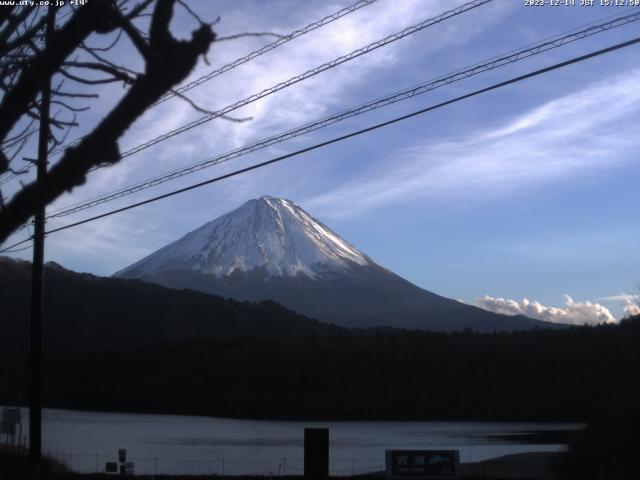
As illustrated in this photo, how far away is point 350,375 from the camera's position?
4067 inches

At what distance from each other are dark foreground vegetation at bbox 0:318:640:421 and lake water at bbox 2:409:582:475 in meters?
17.6

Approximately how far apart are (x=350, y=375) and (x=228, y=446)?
177ft

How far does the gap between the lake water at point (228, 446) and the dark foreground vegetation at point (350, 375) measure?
57.7 ft

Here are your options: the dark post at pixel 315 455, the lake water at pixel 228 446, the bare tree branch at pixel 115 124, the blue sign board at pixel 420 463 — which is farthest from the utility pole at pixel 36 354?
the lake water at pixel 228 446

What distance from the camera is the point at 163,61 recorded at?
4.00m

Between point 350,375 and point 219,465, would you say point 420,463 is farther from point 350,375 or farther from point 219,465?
point 350,375

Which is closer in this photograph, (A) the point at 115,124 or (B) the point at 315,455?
(A) the point at 115,124

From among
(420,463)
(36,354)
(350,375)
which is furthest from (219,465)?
(350,375)

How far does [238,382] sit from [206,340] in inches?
493

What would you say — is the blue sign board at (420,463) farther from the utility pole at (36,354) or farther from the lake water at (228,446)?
the lake water at (228,446)

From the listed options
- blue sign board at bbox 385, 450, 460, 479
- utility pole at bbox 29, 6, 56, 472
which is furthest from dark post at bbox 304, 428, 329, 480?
utility pole at bbox 29, 6, 56, 472

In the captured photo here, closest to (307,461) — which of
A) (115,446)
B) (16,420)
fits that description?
(16,420)

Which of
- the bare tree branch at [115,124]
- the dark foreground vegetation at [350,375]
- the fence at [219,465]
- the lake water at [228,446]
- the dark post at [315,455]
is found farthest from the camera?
the dark foreground vegetation at [350,375]

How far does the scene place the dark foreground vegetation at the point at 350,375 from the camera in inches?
3509
